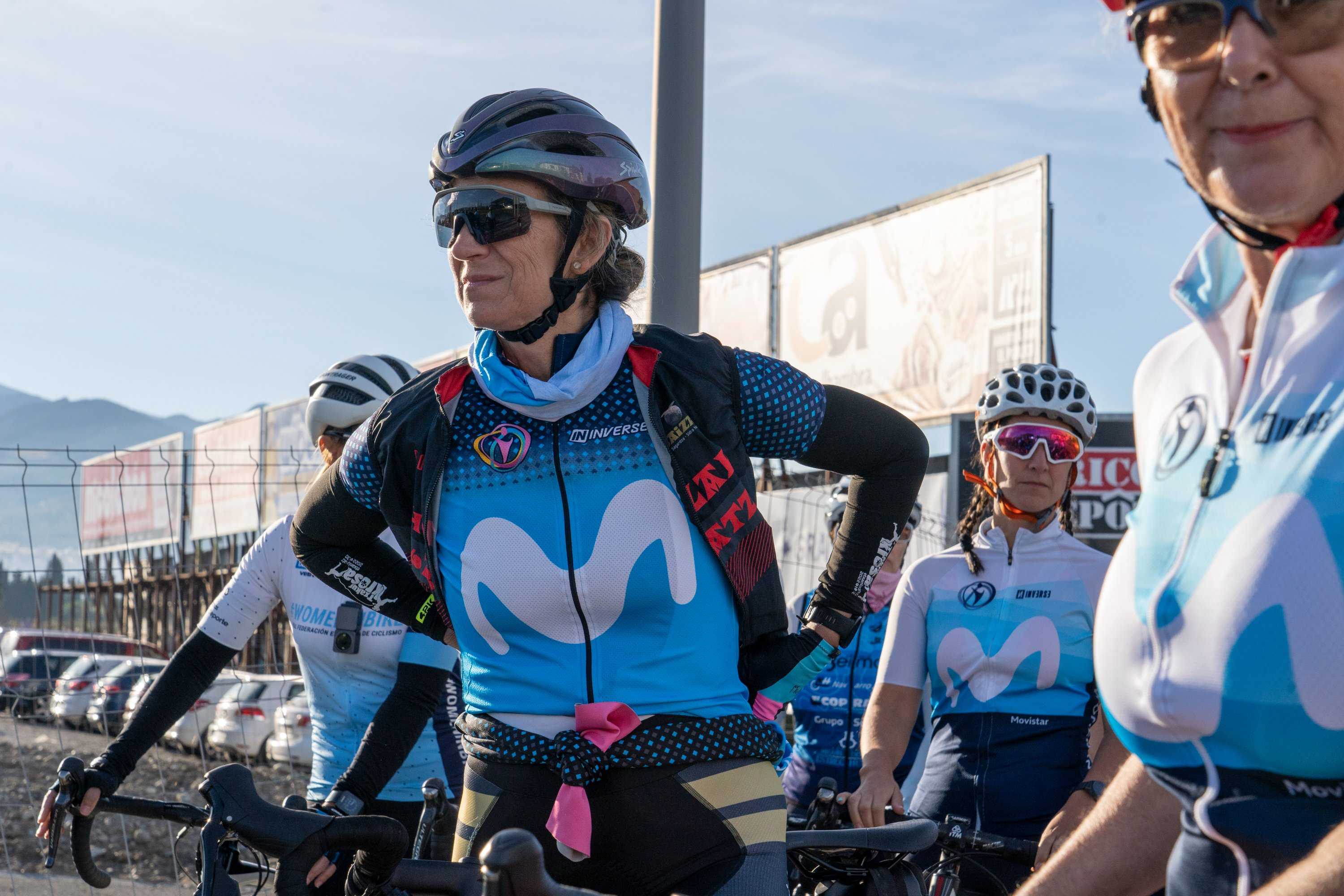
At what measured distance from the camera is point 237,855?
305 centimetres

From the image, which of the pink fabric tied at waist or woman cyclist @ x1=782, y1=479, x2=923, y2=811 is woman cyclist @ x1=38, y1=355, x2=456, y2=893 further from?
woman cyclist @ x1=782, y1=479, x2=923, y2=811

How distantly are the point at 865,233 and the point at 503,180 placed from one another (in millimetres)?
23796

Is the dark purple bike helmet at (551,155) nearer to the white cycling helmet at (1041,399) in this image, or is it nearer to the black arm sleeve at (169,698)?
the black arm sleeve at (169,698)

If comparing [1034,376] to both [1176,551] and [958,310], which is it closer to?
[1176,551]

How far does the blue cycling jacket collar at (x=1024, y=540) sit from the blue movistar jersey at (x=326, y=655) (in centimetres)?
201

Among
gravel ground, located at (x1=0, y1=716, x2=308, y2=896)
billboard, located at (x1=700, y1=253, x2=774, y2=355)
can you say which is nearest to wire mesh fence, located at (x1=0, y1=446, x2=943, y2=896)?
gravel ground, located at (x1=0, y1=716, x2=308, y2=896)

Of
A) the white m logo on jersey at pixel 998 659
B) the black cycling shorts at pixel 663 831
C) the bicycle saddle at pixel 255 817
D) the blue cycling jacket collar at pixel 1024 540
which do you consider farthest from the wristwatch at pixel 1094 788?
the bicycle saddle at pixel 255 817

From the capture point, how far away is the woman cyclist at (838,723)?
612 centimetres

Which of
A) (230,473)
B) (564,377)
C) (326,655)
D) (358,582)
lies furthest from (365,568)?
(230,473)

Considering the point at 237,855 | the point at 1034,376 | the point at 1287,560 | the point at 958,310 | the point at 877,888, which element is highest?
the point at 958,310

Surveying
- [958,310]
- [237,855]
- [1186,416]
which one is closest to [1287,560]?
[1186,416]

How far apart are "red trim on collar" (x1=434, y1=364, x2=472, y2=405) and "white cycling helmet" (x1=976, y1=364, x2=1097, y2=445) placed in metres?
2.30

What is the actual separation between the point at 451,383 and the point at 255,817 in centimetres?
101

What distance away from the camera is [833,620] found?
10.7 ft
